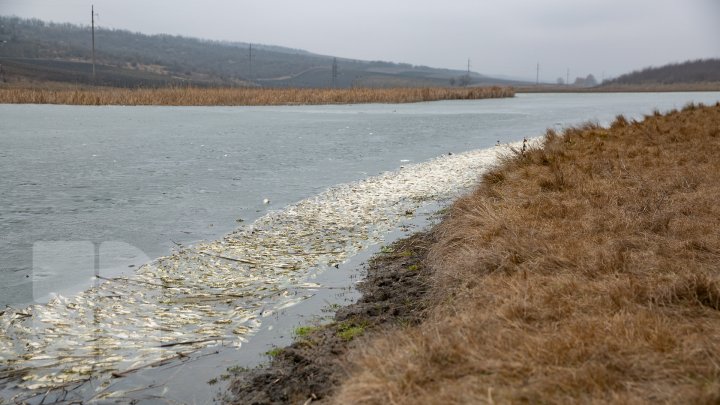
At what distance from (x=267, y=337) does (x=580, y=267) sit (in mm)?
2560

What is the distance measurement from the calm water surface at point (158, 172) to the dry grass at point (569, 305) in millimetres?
3663

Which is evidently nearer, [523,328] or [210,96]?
[523,328]

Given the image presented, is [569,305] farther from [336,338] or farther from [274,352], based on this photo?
[274,352]

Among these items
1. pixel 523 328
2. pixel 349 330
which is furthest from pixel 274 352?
pixel 523 328

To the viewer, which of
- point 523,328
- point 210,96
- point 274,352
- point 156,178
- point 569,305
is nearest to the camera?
point 523,328

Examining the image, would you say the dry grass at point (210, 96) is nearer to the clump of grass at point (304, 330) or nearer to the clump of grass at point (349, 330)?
the clump of grass at point (304, 330)

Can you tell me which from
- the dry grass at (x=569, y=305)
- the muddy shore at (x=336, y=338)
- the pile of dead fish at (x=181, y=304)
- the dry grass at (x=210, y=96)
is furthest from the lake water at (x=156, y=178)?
the dry grass at (x=210, y=96)

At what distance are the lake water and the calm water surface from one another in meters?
0.03

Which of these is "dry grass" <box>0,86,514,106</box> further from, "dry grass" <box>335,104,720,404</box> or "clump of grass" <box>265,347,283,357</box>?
"clump of grass" <box>265,347,283,357</box>

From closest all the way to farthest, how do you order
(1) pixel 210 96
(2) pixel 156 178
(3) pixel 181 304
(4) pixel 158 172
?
(3) pixel 181 304
(2) pixel 156 178
(4) pixel 158 172
(1) pixel 210 96

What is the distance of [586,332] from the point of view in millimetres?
3666

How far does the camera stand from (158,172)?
13102mm

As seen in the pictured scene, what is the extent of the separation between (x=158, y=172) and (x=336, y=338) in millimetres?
9357

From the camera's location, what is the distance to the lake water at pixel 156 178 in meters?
7.14
